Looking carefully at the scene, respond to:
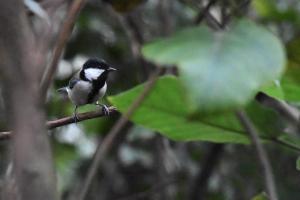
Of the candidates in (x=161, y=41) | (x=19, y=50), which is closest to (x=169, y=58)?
(x=161, y=41)

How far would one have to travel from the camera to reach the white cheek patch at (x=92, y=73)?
2958 millimetres

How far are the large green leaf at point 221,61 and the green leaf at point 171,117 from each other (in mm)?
306

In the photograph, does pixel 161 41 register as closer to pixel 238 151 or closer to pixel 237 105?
pixel 237 105

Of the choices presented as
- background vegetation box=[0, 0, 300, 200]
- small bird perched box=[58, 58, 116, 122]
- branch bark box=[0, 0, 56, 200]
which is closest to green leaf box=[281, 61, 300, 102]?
background vegetation box=[0, 0, 300, 200]

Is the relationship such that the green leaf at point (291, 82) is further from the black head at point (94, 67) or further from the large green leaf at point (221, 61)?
the black head at point (94, 67)

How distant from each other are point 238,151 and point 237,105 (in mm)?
3046

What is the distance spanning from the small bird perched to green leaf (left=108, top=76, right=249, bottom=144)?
1.62 metres

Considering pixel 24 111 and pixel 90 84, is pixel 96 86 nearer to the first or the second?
pixel 90 84

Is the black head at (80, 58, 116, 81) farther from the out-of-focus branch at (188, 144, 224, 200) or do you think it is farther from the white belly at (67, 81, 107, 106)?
the out-of-focus branch at (188, 144, 224, 200)

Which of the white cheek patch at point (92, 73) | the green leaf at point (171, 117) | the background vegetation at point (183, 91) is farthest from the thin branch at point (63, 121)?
the white cheek patch at point (92, 73)

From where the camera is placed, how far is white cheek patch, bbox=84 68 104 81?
2.96 metres

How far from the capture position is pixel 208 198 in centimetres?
370

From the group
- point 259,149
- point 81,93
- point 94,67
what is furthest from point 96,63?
point 259,149

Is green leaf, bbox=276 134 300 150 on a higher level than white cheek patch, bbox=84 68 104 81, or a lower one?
higher
